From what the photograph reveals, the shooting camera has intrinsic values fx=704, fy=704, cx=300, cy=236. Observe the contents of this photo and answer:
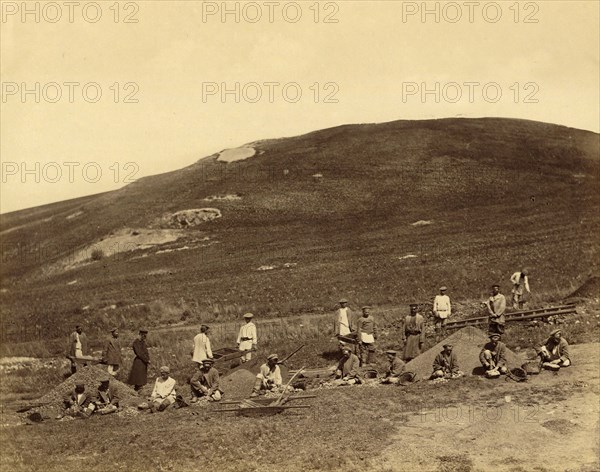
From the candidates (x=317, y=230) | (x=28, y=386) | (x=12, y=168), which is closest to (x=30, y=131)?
(x=12, y=168)

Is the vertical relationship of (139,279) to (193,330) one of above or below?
above

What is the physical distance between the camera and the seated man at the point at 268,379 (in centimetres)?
1672

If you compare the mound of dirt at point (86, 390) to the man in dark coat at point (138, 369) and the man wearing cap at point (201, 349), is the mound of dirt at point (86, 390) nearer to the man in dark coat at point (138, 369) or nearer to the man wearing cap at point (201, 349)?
the man in dark coat at point (138, 369)

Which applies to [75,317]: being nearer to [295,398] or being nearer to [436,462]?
[295,398]

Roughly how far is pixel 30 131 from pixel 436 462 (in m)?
13.8

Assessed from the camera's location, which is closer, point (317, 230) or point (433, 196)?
point (317, 230)

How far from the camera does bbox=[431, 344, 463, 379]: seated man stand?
16.7 meters

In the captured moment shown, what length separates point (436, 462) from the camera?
13305mm

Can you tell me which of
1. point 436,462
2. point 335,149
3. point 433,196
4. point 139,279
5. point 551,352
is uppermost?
point 335,149

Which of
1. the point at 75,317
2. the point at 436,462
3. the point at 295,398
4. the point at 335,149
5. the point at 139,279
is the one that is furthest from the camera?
the point at 335,149

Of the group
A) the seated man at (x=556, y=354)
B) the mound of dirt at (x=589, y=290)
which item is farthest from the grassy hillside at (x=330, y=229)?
the seated man at (x=556, y=354)

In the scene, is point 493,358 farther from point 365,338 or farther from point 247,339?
point 247,339

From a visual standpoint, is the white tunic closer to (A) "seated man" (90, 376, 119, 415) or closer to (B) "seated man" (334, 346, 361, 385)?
(A) "seated man" (90, 376, 119, 415)

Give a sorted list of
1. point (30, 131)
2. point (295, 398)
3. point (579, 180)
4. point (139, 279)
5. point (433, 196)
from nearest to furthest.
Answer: point (295, 398) → point (30, 131) → point (139, 279) → point (579, 180) → point (433, 196)
